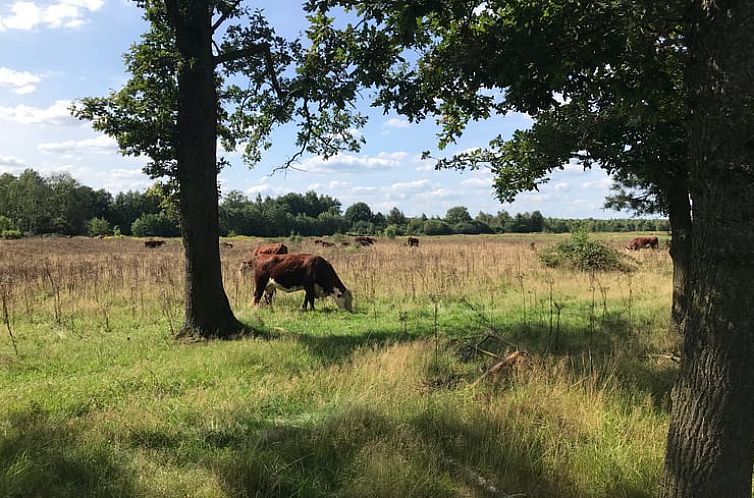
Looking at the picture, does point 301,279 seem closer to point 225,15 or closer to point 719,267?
point 225,15

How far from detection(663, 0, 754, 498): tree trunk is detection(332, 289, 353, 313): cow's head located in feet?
32.6

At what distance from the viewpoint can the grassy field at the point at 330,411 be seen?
407cm

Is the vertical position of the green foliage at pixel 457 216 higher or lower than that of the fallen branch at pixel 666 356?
higher

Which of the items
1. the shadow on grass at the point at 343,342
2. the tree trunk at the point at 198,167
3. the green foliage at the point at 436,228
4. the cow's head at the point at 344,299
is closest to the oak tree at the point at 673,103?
the shadow on grass at the point at 343,342

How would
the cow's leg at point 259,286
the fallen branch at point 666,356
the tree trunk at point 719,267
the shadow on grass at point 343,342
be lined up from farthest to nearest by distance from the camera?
the cow's leg at point 259,286 < the shadow on grass at point 343,342 < the fallen branch at point 666,356 < the tree trunk at point 719,267

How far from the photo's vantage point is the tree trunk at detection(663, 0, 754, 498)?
2.78 meters

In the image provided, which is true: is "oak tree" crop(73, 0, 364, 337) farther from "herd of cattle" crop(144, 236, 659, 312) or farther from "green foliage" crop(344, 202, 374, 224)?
"green foliage" crop(344, 202, 374, 224)

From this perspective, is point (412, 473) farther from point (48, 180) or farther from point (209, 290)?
point (48, 180)

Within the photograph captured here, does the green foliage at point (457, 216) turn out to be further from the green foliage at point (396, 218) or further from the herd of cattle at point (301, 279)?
the herd of cattle at point (301, 279)

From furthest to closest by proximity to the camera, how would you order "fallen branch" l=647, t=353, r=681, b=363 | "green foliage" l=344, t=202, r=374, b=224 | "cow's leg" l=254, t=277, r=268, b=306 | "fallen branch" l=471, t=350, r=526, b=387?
"green foliage" l=344, t=202, r=374, b=224 < "cow's leg" l=254, t=277, r=268, b=306 < "fallen branch" l=647, t=353, r=681, b=363 < "fallen branch" l=471, t=350, r=526, b=387

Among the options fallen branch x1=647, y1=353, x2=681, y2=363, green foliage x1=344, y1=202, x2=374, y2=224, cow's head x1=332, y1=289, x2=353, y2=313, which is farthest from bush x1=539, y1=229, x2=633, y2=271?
green foliage x1=344, y1=202, x2=374, y2=224

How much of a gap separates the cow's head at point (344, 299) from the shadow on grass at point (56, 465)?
8135 millimetres

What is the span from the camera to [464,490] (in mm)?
4000

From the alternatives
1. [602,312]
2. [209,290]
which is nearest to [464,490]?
[209,290]
